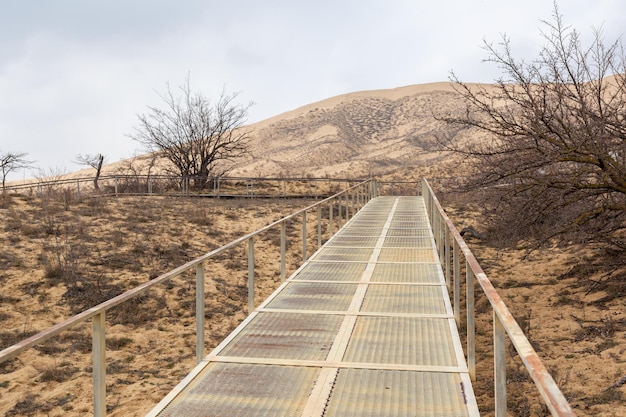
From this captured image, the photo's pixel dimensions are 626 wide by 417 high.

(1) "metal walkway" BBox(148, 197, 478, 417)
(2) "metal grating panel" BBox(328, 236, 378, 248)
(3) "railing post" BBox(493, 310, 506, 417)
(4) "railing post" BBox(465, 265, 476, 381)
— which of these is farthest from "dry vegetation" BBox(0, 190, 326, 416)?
(3) "railing post" BBox(493, 310, 506, 417)

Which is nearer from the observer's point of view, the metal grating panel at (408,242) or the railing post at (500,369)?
the railing post at (500,369)

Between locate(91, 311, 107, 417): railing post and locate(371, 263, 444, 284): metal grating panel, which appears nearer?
locate(91, 311, 107, 417): railing post

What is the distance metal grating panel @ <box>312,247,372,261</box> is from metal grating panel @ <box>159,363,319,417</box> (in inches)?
202

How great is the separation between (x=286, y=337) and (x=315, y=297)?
160 cm

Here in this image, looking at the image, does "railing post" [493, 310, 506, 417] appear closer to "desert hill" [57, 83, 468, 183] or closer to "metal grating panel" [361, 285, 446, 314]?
"metal grating panel" [361, 285, 446, 314]

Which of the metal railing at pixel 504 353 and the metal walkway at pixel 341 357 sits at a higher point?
the metal railing at pixel 504 353

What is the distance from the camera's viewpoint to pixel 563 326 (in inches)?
340

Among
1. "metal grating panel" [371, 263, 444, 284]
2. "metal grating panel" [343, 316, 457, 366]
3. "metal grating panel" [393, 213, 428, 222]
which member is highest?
"metal grating panel" [393, 213, 428, 222]

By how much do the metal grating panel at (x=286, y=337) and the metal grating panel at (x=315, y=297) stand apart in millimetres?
353

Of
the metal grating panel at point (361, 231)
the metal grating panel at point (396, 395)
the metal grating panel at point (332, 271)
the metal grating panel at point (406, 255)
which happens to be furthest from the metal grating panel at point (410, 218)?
the metal grating panel at point (396, 395)

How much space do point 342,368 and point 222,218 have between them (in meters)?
14.6

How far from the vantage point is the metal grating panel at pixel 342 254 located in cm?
946

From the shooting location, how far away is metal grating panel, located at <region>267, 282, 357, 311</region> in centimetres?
632

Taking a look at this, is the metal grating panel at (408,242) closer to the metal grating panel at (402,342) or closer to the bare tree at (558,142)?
the bare tree at (558,142)
